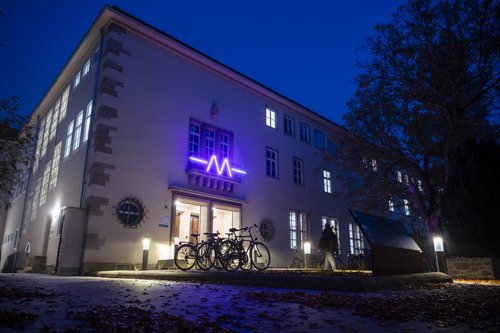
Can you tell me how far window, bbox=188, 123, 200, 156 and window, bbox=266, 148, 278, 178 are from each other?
17.3ft

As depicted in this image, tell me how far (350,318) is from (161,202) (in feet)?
40.8

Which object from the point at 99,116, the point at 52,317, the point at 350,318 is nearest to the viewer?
the point at 52,317

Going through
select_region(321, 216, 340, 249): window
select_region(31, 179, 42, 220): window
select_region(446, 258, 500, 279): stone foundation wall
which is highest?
select_region(31, 179, 42, 220): window

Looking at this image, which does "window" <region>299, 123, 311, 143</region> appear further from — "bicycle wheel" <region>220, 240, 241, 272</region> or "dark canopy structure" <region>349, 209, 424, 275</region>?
"dark canopy structure" <region>349, 209, 424, 275</region>

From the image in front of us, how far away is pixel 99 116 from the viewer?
47.1ft

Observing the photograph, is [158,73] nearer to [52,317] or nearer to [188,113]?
[188,113]

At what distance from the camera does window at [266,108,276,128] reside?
2219 cm

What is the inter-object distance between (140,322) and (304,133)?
22.5 meters

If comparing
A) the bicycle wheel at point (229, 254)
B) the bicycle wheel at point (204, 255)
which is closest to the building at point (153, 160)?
the bicycle wheel at point (204, 255)

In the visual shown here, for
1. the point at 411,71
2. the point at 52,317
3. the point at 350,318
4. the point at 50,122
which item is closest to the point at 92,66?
the point at 50,122

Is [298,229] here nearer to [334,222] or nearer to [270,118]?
[334,222]

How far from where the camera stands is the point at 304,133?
24906 mm

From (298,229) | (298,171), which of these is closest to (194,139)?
(298,171)

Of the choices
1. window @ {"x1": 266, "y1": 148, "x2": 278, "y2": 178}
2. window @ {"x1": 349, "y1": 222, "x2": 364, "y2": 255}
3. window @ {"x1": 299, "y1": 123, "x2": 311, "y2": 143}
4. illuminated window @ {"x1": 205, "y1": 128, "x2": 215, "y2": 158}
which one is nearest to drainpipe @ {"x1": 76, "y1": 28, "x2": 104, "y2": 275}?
illuminated window @ {"x1": 205, "y1": 128, "x2": 215, "y2": 158}
